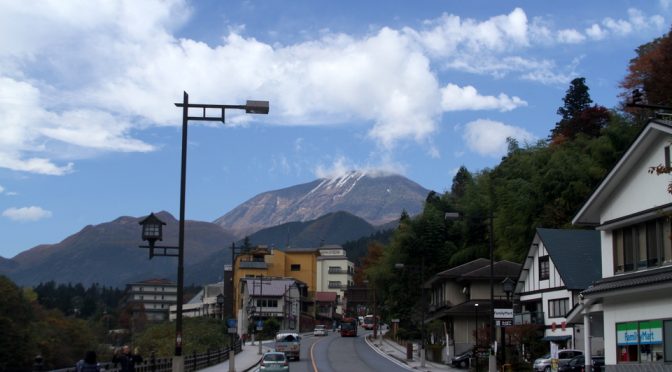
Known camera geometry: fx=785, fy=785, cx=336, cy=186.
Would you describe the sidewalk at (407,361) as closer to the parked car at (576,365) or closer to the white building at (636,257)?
the parked car at (576,365)

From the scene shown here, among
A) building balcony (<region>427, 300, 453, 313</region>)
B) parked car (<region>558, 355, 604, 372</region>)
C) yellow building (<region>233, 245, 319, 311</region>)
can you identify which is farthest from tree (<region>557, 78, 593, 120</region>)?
parked car (<region>558, 355, 604, 372</region>)

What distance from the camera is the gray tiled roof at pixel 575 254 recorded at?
158 feet

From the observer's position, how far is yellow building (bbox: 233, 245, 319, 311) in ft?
456

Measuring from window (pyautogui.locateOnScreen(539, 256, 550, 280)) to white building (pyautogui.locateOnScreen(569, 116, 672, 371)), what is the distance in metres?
23.2

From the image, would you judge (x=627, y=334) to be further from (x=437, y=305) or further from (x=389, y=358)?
(x=437, y=305)

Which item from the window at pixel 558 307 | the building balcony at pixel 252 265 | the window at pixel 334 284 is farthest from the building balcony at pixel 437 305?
the window at pixel 334 284

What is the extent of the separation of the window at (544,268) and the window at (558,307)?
177cm


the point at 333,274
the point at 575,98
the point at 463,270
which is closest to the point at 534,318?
the point at 463,270

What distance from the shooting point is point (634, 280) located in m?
24.5

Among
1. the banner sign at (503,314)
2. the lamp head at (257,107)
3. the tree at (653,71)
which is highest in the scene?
the tree at (653,71)

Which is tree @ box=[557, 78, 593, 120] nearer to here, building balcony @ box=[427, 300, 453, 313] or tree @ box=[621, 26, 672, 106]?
tree @ box=[621, 26, 672, 106]

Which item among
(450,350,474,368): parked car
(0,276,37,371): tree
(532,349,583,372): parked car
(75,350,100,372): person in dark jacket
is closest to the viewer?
(75,350,100,372): person in dark jacket

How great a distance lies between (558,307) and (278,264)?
101m

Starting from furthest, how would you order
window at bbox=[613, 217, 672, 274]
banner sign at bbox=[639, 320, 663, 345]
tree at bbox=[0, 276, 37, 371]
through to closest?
tree at bbox=[0, 276, 37, 371] < window at bbox=[613, 217, 672, 274] < banner sign at bbox=[639, 320, 663, 345]
